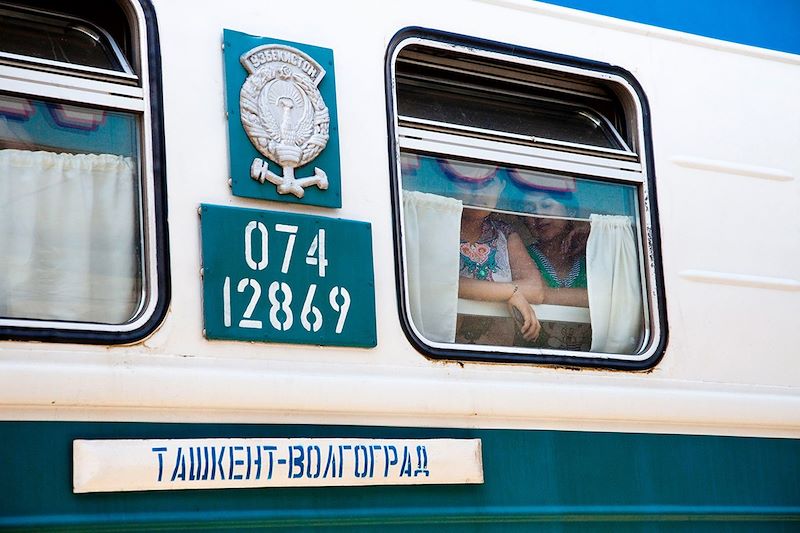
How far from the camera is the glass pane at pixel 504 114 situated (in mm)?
Answer: 3391

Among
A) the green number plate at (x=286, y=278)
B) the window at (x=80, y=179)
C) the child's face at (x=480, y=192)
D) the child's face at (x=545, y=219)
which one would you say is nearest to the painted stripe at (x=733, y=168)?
the child's face at (x=545, y=219)

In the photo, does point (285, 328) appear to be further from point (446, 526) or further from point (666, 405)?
point (666, 405)

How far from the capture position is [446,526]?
294 centimetres

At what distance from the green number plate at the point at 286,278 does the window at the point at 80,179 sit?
13 cm

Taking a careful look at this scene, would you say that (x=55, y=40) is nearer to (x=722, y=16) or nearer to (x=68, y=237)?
(x=68, y=237)

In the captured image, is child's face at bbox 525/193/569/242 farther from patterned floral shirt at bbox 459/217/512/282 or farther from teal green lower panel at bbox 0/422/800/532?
teal green lower panel at bbox 0/422/800/532

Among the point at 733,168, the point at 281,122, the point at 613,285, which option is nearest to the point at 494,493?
the point at 613,285

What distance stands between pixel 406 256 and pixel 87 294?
799 mm

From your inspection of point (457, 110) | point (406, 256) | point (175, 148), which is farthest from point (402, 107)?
point (175, 148)

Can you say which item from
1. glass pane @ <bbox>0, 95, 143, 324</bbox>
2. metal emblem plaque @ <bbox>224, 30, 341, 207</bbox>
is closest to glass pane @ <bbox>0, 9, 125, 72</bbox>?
glass pane @ <bbox>0, 95, 143, 324</bbox>

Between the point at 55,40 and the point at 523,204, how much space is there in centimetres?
128

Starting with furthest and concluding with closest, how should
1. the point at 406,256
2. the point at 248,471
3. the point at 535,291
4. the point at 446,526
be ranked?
the point at 535,291 < the point at 406,256 < the point at 446,526 < the point at 248,471

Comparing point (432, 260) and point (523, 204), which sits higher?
point (523, 204)

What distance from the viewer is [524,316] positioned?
11.0 feet
